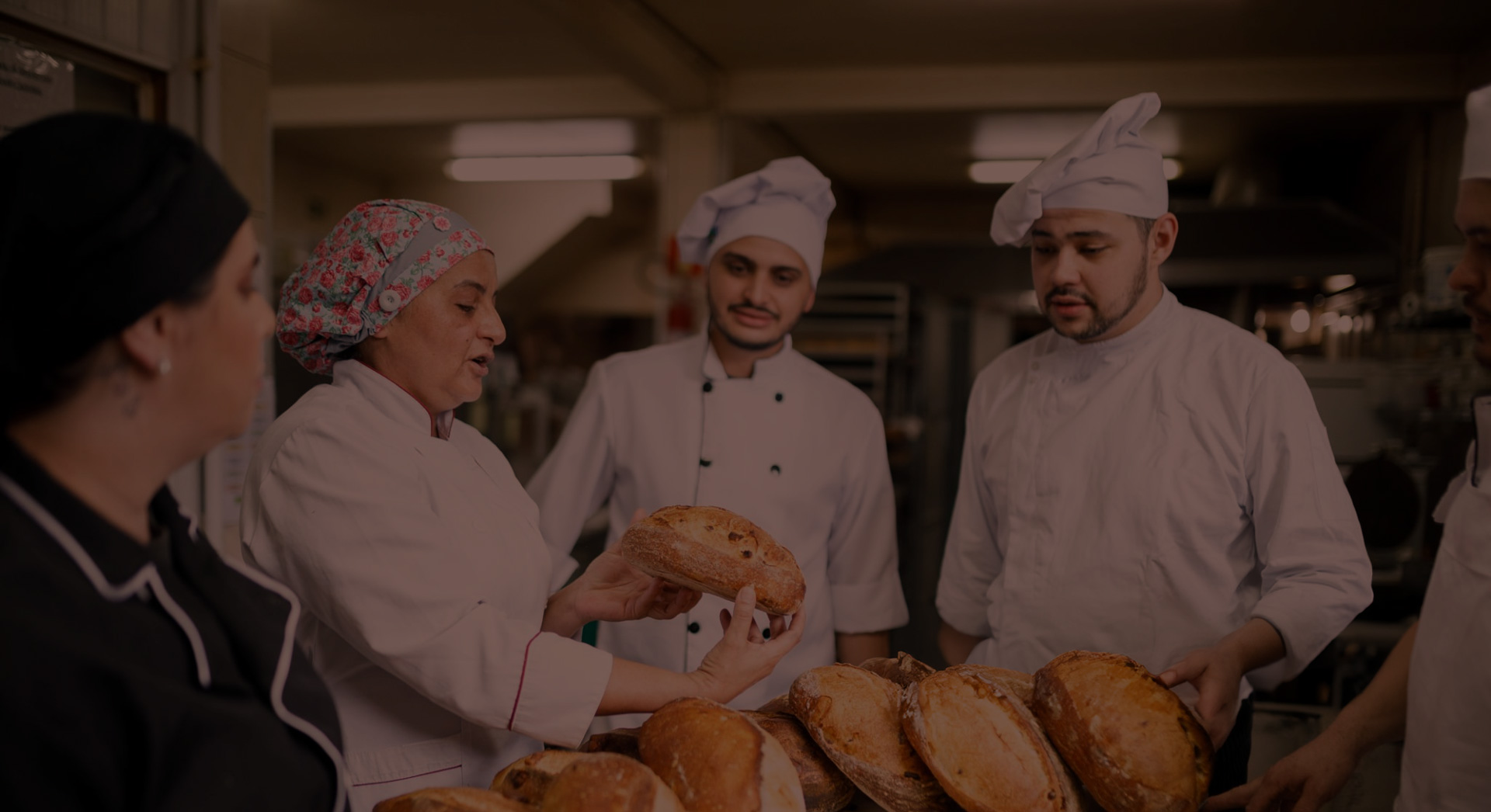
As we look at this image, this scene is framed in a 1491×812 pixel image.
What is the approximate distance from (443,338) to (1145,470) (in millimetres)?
1045

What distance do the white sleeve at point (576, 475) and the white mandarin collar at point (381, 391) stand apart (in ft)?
2.58

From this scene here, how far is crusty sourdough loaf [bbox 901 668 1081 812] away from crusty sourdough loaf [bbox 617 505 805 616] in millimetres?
200

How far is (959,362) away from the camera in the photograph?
6.32m

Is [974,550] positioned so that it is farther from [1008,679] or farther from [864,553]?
[1008,679]

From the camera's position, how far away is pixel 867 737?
1.01 m

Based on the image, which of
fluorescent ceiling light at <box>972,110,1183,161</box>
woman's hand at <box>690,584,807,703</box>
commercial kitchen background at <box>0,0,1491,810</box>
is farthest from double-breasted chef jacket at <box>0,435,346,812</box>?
fluorescent ceiling light at <box>972,110,1183,161</box>

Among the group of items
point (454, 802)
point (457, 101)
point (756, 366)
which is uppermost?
point (457, 101)

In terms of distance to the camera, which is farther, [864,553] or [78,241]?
[864,553]

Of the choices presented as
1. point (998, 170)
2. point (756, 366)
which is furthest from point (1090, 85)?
point (756, 366)

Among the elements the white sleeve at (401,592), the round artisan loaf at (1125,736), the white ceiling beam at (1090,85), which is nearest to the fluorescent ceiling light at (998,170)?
the white ceiling beam at (1090,85)

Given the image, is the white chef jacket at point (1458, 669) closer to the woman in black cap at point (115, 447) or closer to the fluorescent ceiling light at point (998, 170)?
the woman in black cap at point (115, 447)

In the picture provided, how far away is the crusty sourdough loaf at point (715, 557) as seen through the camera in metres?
1.11

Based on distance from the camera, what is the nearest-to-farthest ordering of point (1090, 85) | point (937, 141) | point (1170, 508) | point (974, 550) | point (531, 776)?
point (531, 776) → point (1170, 508) → point (974, 550) → point (1090, 85) → point (937, 141)

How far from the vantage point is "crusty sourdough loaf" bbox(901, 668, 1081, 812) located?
928 mm
